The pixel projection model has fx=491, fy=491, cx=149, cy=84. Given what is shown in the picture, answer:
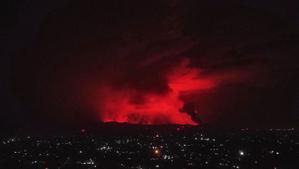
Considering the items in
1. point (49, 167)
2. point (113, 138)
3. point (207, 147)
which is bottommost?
point (49, 167)

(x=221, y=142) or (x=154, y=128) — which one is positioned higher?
(x=154, y=128)

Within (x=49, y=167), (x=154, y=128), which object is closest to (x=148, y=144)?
(x=154, y=128)

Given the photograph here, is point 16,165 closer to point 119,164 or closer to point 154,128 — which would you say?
point 119,164

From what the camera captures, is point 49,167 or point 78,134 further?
point 78,134

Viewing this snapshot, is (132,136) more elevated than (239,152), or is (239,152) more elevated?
(132,136)

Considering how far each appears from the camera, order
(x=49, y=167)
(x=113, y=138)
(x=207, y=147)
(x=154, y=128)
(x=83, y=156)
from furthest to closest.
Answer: (x=154, y=128)
(x=113, y=138)
(x=207, y=147)
(x=83, y=156)
(x=49, y=167)

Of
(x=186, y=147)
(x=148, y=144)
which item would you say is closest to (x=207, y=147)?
(x=186, y=147)

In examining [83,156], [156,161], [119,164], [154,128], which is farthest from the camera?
[154,128]

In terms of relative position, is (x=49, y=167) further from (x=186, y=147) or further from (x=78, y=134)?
(x=78, y=134)

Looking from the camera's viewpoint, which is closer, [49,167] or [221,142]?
[49,167]
